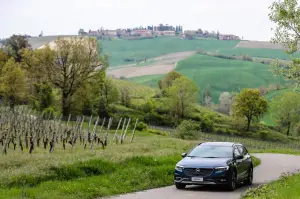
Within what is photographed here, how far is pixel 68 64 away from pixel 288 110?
69168 millimetres

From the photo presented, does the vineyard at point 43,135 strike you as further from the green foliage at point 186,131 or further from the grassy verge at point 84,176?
the green foliage at point 186,131

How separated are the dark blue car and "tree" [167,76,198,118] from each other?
91714 mm

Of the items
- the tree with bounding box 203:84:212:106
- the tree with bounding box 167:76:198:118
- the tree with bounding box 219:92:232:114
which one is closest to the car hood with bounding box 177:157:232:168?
the tree with bounding box 167:76:198:118

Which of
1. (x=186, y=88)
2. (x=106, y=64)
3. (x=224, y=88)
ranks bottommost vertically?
(x=224, y=88)

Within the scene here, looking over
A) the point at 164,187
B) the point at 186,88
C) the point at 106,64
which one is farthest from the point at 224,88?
the point at 164,187

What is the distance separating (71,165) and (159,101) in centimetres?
10634

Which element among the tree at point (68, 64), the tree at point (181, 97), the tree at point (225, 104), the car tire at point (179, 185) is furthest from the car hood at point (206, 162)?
the tree at point (225, 104)

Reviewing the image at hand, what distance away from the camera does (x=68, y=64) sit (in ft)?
263

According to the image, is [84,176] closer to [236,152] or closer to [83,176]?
[83,176]

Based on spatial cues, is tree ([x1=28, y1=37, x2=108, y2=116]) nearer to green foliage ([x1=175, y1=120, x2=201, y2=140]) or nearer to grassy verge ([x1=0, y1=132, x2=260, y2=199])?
green foliage ([x1=175, y1=120, x2=201, y2=140])

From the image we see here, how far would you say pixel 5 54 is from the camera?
9144 cm

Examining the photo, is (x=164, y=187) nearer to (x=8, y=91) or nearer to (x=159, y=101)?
(x=8, y=91)

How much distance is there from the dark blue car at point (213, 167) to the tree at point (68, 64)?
198ft

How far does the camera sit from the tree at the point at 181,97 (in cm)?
11269
